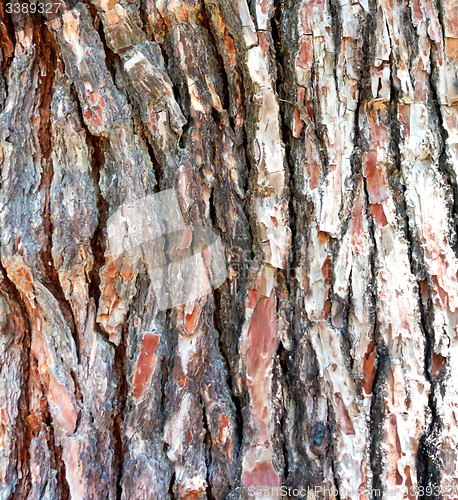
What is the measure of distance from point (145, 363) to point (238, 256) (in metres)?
0.34

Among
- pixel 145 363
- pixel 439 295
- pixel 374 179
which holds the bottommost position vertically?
pixel 145 363

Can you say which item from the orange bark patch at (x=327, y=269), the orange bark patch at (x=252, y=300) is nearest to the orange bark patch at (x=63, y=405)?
the orange bark patch at (x=252, y=300)

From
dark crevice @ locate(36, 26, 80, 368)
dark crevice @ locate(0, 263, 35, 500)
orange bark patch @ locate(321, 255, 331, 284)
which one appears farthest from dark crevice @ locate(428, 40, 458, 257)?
dark crevice @ locate(0, 263, 35, 500)

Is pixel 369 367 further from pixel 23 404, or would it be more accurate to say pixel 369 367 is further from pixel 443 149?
pixel 23 404

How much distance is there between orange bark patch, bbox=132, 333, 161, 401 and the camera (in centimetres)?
93

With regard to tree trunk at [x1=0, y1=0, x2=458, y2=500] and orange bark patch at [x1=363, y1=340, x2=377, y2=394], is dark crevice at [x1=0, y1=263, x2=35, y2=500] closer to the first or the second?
tree trunk at [x1=0, y1=0, x2=458, y2=500]

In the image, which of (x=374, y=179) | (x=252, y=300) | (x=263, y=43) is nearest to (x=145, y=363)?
(x=252, y=300)

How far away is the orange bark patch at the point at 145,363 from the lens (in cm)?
93

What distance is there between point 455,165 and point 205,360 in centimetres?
74

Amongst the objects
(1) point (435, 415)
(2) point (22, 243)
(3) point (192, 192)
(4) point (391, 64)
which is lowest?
(1) point (435, 415)

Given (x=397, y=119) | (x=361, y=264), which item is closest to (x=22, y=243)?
(x=361, y=264)

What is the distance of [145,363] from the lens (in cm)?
94

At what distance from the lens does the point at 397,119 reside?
93 centimetres

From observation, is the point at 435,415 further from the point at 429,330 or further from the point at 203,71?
the point at 203,71
